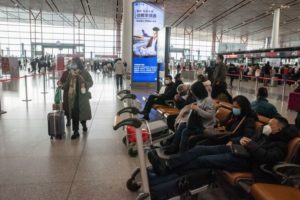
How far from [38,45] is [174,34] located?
20525 mm

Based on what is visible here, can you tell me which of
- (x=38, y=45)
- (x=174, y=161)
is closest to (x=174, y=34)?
(x=38, y=45)

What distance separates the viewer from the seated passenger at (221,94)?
6258mm

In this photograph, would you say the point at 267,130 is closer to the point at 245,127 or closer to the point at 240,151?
the point at 240,151

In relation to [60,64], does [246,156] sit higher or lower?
lower

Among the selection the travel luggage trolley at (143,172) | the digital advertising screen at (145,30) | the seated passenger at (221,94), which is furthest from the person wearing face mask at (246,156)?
the digital advertising screen at (145,30)

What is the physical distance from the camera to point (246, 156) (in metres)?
2.93

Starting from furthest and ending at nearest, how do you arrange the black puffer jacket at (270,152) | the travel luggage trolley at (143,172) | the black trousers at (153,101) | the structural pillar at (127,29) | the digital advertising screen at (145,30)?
the structural pillar at (127,29), the digital advertising screen at (145,30), the black trousers at (153,101), the black puffer jacket at (270,152), the travel luggage trolley at (143,172)

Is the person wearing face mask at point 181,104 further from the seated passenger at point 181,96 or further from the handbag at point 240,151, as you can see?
the handbag at point 240,151

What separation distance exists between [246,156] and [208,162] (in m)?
0.39

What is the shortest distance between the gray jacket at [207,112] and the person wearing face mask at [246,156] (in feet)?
3.52

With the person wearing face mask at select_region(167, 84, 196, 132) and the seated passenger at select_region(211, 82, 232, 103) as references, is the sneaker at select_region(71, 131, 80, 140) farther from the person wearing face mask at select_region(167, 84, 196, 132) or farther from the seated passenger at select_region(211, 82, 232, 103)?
the seated passenger at select_region(211, 82, 232, 103)

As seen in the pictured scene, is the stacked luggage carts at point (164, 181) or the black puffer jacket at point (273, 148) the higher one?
the black puffer jacket at point (273, 148)

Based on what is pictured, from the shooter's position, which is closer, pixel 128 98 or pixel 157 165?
pixel 157 165

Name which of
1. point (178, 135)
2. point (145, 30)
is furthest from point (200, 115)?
point (145, 30)
